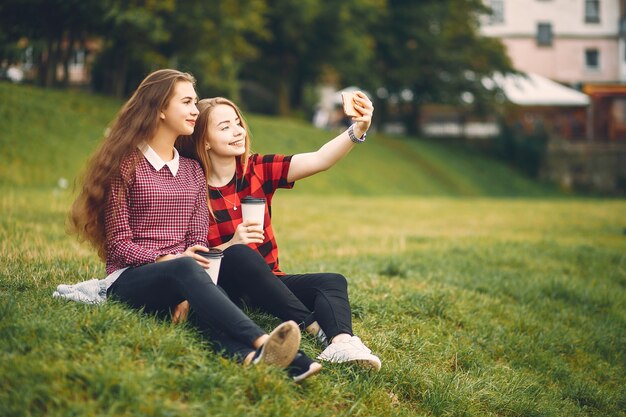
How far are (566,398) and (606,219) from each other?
12.9 metres

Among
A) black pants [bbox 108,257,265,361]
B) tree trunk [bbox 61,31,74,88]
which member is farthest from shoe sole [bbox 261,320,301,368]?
tree trunk [bbox 61,31,74,88]

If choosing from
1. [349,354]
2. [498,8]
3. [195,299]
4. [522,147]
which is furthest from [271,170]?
[498,8]

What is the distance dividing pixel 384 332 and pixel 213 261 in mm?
1701

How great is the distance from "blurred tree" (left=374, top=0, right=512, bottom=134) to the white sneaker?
3308 cm

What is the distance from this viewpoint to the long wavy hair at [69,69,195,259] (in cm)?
412

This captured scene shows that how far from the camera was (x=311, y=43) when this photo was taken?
3247 centimetres

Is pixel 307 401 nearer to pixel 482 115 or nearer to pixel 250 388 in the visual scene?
pixel 250 388

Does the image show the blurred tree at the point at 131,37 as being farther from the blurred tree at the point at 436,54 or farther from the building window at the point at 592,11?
the building window at the point at 592,11

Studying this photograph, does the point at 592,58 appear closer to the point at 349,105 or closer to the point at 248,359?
the point at 349,105

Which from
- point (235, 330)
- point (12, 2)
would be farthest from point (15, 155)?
point (235, 330)

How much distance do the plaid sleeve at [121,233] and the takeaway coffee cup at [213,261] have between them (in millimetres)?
319

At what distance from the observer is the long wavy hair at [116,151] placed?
412cm

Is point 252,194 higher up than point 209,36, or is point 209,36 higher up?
point 209,36

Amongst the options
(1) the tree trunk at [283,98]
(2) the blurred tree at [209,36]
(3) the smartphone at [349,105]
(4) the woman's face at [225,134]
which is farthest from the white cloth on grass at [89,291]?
(1) the tree trunk at [283,98]
